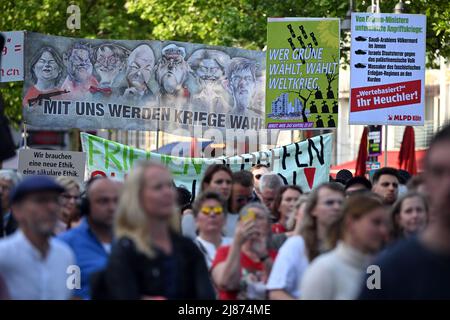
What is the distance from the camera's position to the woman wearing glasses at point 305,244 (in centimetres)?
783

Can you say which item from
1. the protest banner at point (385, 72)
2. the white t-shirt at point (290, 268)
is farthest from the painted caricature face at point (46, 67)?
the white t-shirt at point (290, 268)

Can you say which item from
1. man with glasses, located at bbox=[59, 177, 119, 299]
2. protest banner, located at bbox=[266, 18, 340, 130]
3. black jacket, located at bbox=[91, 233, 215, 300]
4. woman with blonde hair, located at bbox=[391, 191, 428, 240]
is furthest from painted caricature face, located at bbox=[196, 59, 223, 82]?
black jacket, located at bbox=[91, 233, 215, 300]

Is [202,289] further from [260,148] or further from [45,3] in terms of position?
[45,3]

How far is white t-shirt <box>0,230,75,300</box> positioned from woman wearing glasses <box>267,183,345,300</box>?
159 centimetres

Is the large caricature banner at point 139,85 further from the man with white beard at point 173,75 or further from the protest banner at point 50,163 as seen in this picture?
the protest banner at point 50,163

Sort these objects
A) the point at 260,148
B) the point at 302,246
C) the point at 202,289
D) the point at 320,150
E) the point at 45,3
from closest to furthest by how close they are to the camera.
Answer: the point at 202,289 → the point at 302,246 → the point at 320,150 → the point at 260,148 → the point at 45,3

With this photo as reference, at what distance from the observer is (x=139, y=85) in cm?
1628

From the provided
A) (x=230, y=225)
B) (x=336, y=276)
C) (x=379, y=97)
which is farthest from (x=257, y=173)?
(x=336, y=276)

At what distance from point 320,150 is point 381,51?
1349 millimetres

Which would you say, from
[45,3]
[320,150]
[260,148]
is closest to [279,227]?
[320,150]

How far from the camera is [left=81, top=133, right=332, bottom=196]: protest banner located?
1514 cm

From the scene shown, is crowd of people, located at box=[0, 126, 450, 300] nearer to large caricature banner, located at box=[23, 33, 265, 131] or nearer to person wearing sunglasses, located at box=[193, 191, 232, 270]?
person wearing sunglasses, located at box=[193, 191, 232, 270]
